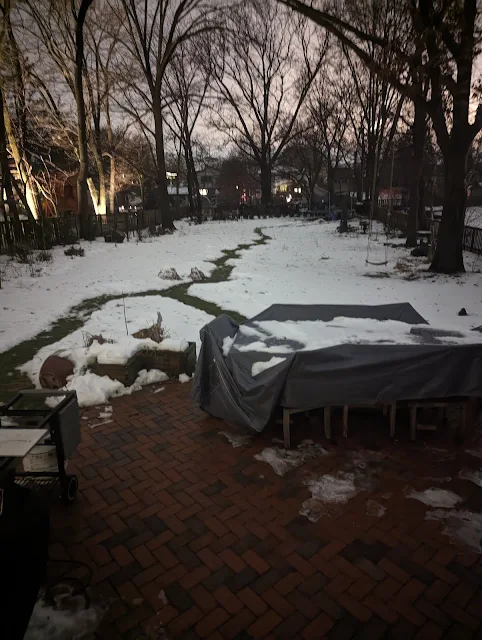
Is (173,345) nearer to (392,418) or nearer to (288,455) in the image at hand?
(288,455)

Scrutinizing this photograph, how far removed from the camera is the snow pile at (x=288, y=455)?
4254 millimetres

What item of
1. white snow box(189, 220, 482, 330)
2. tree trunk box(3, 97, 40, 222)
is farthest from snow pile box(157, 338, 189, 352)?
tree trunk box(3, 97, 40, 222)

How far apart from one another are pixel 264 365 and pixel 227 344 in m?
0.82

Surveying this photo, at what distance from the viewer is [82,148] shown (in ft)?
71.9

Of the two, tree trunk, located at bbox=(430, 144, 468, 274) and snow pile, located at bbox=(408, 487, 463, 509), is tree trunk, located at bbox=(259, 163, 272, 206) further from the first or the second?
snow pile, located at bbox=(408, 487, 463, 509)

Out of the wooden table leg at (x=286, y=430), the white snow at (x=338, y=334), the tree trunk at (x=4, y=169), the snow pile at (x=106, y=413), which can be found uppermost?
the tree trunk at (x=4, y=169)

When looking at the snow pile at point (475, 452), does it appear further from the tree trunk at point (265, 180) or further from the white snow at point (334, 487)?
the tree trunk at point (265, 180)

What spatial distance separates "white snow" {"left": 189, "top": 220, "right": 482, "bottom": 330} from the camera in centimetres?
1041

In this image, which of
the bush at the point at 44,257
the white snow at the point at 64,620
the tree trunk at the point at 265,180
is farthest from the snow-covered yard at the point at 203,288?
the tree trunk at the point at 265,180

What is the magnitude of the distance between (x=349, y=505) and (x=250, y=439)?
1434mm

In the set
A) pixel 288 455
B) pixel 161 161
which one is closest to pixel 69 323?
pixel 288 455

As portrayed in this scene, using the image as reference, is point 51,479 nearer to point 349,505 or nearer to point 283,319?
point 349,505

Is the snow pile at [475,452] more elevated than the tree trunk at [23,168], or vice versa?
the tree trunk at [23,168]

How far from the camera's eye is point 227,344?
5.16 m
